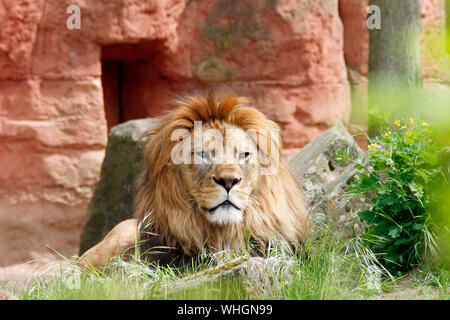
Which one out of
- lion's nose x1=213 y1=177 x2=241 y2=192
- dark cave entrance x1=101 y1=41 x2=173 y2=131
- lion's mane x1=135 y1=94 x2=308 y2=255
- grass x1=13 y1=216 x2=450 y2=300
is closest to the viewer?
grass x1=13 y1=216 x2=450 y2=300

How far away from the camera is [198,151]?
4.16 metres

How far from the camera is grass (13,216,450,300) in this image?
11.0 ft

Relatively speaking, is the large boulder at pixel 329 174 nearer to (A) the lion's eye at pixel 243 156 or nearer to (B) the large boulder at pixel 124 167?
(B) the large boulder at pixel 124 167

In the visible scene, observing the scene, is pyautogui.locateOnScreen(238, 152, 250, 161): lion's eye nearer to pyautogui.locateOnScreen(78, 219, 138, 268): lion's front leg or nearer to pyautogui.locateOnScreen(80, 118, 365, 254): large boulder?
pyautogui.locateOnScreen(78, 219, 138, 268): lion's front leg

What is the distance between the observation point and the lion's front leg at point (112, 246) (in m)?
4.71

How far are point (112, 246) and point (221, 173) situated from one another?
1242 mm

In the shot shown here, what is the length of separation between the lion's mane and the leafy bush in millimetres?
525

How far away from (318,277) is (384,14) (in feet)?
13.1

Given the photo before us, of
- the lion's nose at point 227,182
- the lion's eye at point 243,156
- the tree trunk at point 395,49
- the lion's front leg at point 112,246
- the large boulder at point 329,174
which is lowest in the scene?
the lion's front leg at point 112,246

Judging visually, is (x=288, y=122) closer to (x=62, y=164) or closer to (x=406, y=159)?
(x=62, y=164)

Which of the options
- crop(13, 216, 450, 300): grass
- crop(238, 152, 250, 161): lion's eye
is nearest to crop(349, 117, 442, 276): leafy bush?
crop(13, 216, 450, 300): grass

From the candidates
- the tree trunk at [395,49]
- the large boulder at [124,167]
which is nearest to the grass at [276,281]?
the large boulder at [124,167]

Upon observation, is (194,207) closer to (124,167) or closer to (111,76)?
(124,167)

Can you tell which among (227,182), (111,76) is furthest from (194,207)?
(111,76)
